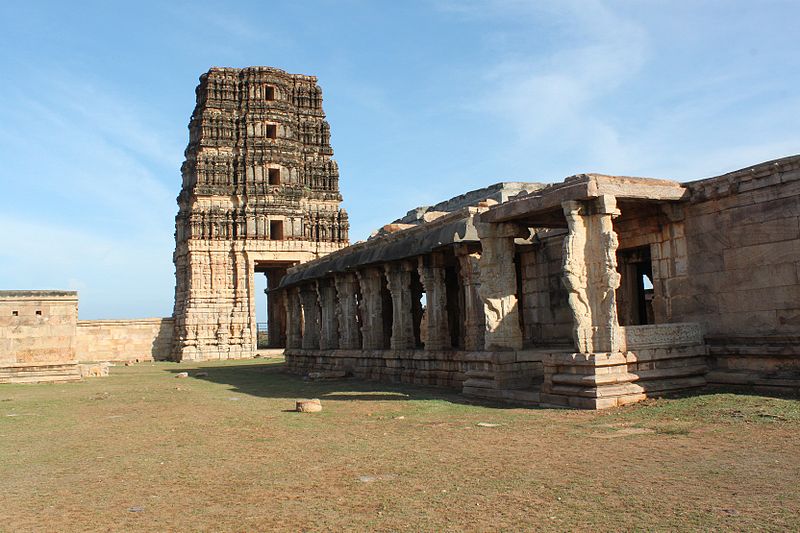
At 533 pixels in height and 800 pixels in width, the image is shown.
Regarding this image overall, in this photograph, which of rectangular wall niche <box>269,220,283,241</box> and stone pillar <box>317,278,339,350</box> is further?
rectangular wall niche <box>269,220,283,241</box>

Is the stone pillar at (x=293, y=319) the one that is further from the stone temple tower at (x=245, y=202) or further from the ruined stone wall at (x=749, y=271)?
the ruined stone wall at (x=749, y=271)

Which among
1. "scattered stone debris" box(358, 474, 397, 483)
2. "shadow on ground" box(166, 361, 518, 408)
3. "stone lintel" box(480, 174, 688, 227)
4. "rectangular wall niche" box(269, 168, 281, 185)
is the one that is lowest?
"scattered stone debris" box(358, 474, 397, 483)

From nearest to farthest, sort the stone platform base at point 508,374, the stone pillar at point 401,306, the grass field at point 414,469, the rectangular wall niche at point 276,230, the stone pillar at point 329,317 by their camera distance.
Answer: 1. the grass field at point 414,469
2. the stone platform base at point 508,374
3. the stone pillar at point 401,306
4. the stone pillar at point 329,317
5. the rectangular wall niche at point 276,230

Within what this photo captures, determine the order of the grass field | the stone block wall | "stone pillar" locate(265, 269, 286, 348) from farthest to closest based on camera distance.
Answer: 1. "stone pillar" locate(265, 269, 286, 348)
2. the stone block wall
3. the grass field

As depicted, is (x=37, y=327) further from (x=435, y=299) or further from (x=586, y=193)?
(x=586, y=193)

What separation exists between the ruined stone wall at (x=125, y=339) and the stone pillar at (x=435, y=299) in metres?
28.2

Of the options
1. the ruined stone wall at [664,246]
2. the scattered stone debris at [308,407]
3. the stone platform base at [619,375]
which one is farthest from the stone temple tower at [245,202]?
the stone platform base at [619,375]

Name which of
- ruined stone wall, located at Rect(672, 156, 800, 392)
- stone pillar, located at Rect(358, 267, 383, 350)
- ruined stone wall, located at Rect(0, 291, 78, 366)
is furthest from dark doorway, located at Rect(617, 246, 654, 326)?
ruined stone wall, located at Rect(0, 291, 78, 366)

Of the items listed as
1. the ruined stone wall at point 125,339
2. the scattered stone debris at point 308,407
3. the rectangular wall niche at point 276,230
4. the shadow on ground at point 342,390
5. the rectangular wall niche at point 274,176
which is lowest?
the shadow on ground at point 342,390

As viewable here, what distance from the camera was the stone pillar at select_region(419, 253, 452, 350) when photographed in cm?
1656

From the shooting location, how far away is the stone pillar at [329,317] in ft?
75.5

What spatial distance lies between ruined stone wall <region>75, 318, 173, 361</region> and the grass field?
28.3m

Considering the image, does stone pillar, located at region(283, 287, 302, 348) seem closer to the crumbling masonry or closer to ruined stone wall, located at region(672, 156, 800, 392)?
the crumbling masonry

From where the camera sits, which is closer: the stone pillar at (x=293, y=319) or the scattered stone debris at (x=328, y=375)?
the scattered stone debris at (x=328, y=375)
